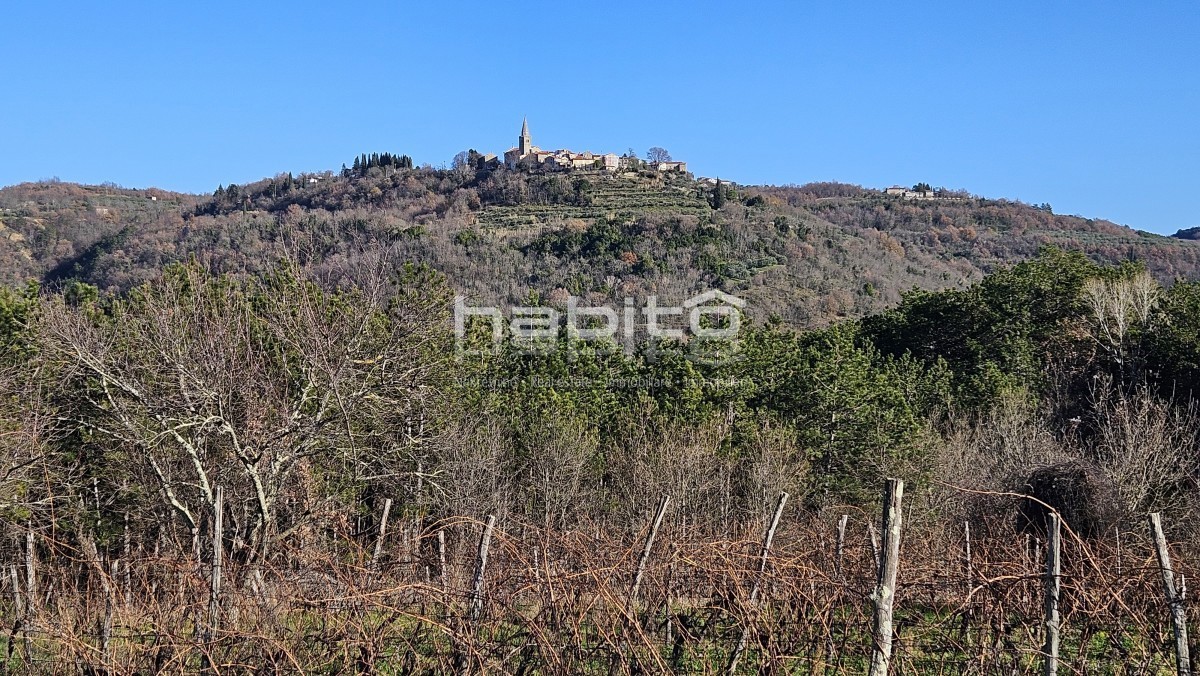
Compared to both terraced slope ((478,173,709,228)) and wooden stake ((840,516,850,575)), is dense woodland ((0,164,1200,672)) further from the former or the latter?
terraced slope ((478,173,709,228))

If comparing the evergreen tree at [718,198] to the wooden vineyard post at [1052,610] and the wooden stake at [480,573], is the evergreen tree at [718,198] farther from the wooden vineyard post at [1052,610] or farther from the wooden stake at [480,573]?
the wooden vineyard post at [1052,610]

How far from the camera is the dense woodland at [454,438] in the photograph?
18.8ft

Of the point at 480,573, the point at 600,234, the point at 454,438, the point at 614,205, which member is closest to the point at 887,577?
the point at 480,573

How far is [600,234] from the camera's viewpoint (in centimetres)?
6000

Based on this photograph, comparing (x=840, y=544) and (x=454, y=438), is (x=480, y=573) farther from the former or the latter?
(x=454, y=438)

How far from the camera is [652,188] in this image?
8581 cm

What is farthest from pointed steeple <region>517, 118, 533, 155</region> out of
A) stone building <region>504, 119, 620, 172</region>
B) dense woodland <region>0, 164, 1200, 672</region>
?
dense woodland <region>0, 164, 1200, 672</region>

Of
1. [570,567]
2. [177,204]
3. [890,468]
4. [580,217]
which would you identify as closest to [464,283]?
[580,217]

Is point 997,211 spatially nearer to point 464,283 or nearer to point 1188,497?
point 464,283

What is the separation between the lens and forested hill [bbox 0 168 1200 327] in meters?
50.1

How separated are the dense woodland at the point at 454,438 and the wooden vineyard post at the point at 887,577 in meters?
1.04

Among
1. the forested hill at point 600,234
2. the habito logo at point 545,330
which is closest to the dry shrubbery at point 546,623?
the habito logo at point 545,330

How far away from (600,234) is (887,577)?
56760 millimetres

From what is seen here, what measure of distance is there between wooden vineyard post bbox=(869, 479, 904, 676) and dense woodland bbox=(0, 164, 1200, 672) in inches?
41.1
